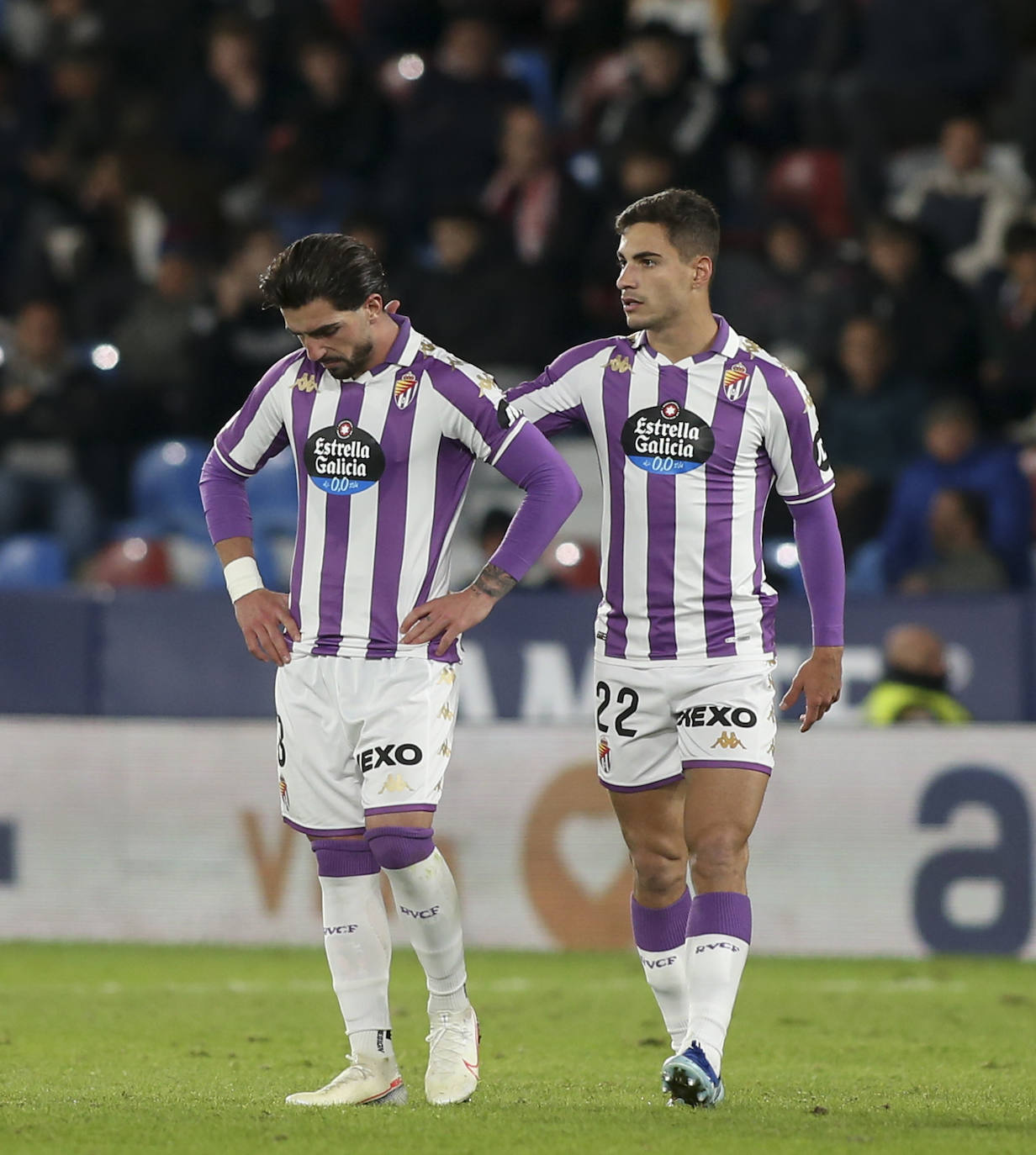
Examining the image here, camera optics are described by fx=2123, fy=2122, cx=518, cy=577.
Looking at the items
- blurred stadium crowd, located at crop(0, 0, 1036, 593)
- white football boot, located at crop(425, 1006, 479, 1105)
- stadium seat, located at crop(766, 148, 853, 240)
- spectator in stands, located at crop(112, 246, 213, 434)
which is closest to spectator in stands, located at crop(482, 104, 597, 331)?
blurred stadium crowd, located at crop(0, 0, 1036, 593)

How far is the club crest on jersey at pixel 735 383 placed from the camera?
562cm

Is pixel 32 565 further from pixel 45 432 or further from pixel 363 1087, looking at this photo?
pixel 363 1087

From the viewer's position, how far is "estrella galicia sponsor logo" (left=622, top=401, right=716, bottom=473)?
5594mm

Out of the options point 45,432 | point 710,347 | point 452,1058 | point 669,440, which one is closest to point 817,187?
point 45,432

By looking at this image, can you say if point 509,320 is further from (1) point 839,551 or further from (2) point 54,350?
(1) point 839,551

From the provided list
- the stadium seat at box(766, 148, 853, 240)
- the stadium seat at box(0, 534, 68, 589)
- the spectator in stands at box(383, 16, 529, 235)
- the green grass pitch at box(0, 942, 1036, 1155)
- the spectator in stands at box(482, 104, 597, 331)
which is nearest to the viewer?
the green grass pitch at box(0, 942, 1036, 1155)

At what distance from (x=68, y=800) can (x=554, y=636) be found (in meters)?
2.45

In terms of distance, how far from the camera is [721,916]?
5.39 metres

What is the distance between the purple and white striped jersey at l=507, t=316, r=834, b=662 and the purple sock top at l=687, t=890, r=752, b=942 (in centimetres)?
63

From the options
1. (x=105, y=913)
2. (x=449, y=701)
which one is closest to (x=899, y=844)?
(x=105, y=913)

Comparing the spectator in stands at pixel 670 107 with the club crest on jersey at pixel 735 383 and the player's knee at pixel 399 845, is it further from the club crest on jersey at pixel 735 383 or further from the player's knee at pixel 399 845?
the player's knee at pixel 399 845

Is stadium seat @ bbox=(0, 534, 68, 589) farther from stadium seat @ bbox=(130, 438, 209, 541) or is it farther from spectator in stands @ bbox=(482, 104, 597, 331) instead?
spectator in stands @ bbox=(482, 104, 597, 331)

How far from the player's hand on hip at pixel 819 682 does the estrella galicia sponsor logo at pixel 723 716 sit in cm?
18

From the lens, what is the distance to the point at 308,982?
847cm
